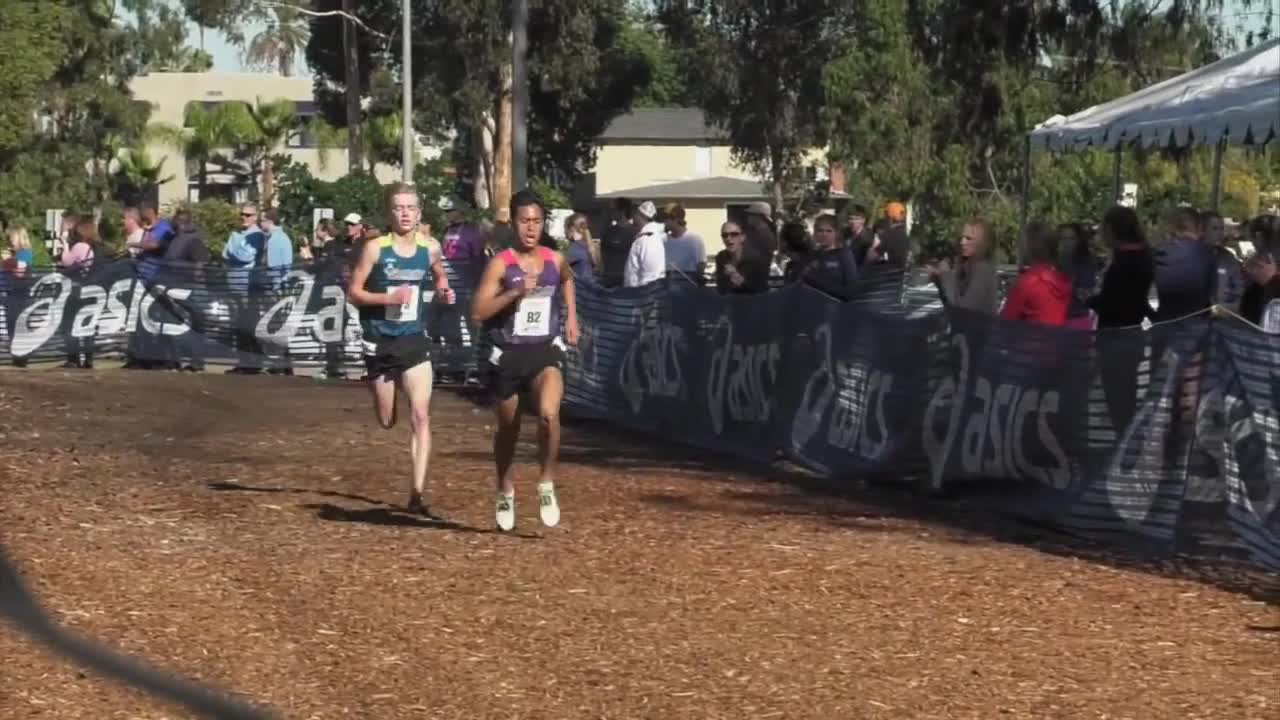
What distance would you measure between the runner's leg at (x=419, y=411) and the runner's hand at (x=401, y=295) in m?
0.37

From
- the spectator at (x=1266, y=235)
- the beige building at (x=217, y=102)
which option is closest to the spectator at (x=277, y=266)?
the spectator at (x=1266, y=235)

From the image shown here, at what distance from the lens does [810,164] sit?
75.6m

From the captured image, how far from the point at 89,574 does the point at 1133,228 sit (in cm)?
661

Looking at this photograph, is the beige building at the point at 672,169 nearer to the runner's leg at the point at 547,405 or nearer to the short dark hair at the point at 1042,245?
the short dark hair at the point at 1042,245

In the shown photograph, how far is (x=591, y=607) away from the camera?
9266 millimetres

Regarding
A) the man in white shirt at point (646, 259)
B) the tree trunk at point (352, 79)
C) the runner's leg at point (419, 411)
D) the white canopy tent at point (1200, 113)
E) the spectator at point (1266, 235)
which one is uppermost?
the tree trunk at point (352, 79)

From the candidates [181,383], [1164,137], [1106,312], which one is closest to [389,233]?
[1106,312]

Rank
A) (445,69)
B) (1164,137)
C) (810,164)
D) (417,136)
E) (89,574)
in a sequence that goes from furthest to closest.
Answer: (810,164) < (417,136) < (445,69) < (1164,137) < (89,574)

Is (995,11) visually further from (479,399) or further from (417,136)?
(417,136)

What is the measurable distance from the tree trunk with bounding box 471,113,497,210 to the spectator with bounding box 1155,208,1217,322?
1626 inches

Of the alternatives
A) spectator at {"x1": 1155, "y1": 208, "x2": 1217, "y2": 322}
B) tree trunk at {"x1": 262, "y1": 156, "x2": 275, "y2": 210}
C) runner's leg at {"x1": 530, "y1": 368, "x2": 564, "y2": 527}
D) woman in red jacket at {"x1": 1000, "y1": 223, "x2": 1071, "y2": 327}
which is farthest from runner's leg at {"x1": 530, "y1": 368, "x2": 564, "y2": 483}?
tree trunk at {"x1": 262, "y1": 156, "x2": 275, "y2": 210}

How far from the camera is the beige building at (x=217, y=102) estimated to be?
74.1 metres

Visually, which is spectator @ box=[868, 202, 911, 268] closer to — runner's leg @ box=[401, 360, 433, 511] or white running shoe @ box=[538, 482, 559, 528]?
runner's leg @ box=[401, 360, 433, 511]

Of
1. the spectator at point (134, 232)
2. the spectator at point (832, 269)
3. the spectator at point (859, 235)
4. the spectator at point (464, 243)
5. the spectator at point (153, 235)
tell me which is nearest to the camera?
the spectator at point (832, 269)
